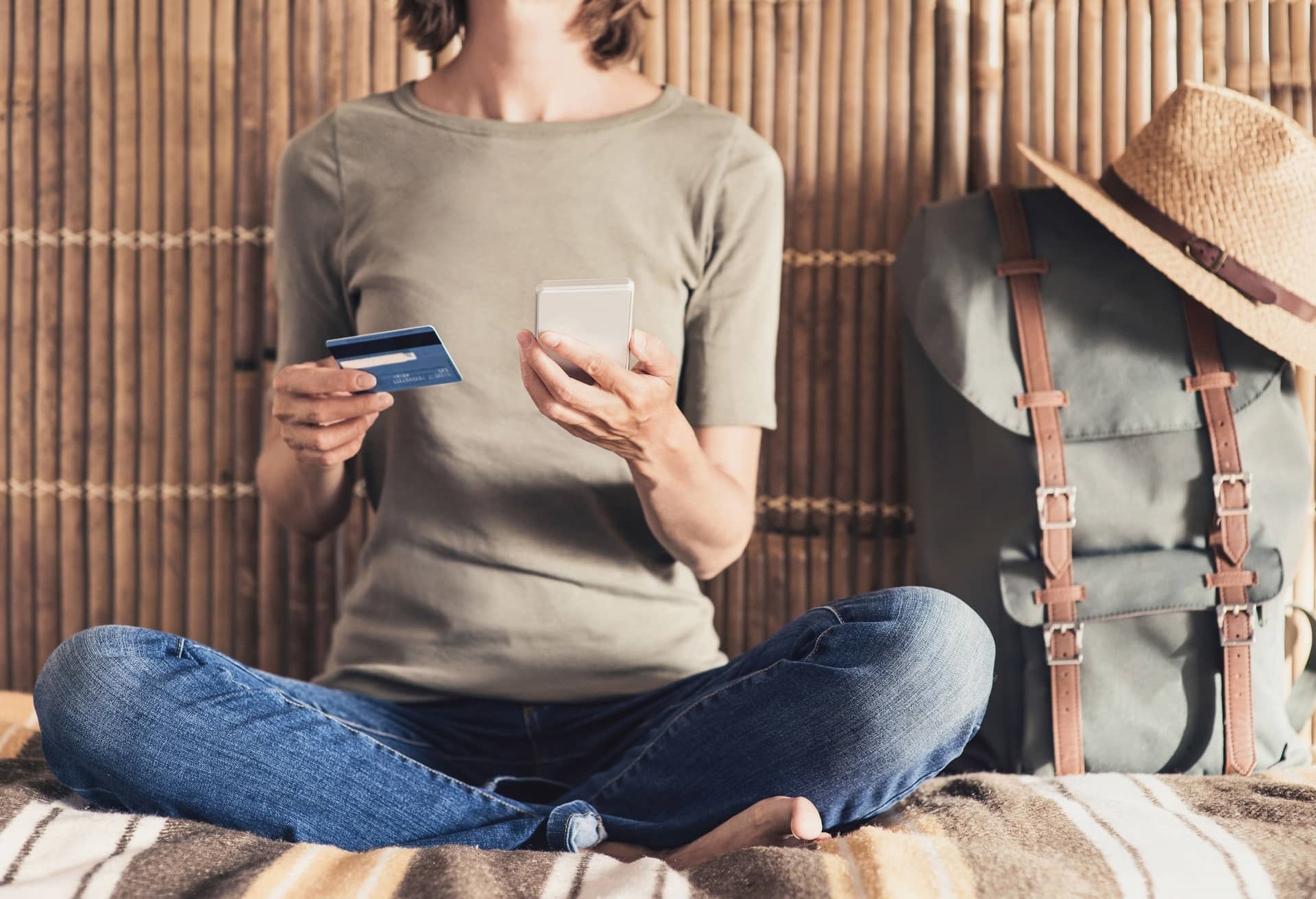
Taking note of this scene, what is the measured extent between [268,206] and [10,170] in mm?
342

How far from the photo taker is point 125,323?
4.27 feet

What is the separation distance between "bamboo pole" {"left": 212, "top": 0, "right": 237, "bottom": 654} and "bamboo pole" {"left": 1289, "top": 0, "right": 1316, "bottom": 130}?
126 centimetres

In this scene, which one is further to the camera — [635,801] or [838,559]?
[838,559]

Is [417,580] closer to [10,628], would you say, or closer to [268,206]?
[268,206]

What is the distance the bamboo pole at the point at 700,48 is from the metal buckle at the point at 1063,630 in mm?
727

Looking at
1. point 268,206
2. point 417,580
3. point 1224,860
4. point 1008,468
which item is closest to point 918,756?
point 1224,860

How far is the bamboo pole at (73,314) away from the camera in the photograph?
4.23 feet

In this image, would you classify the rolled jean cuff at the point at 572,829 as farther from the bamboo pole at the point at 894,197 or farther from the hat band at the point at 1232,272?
the hat band at the point at 1232,272

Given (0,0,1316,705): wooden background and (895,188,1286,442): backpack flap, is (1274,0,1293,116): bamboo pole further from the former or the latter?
(895,188,1286,442): backpack flap

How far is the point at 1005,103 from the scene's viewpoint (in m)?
1.23

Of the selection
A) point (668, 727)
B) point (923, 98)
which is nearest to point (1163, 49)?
point (923, 98)

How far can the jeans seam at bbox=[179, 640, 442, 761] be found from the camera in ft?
2.70

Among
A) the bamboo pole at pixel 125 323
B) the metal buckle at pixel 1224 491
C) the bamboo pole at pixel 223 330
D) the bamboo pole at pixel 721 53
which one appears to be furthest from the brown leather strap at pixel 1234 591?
the bamboo pole at pixel 125 323

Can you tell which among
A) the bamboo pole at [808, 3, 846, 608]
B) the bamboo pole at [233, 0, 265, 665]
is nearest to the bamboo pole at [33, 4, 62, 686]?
the bamboo pole at [233, 0, 265, 665]
